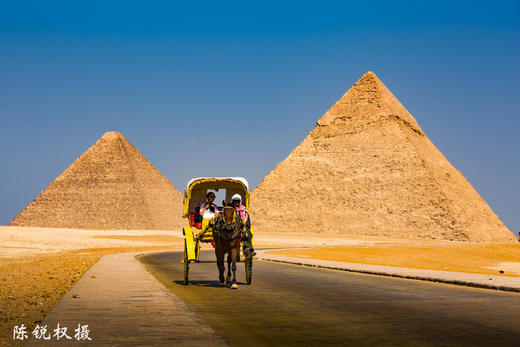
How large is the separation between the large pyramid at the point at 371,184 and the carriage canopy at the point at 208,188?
89068mm

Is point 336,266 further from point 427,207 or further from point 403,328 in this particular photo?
point 427,207

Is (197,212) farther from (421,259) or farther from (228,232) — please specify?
(421,259)

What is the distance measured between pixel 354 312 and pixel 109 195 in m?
151

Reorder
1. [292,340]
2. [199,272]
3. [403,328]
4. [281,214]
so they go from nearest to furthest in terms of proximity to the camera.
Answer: [292,340], [403,328], [199,272], [281,214]

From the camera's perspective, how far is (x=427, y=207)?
10825 centimetres

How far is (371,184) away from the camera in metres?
114

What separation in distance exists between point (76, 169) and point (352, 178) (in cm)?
8108

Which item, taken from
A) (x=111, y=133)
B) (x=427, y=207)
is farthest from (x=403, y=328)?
(x=111, y=133)

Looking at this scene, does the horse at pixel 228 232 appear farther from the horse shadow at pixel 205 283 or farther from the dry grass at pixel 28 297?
the dry grass at pixel 28 297

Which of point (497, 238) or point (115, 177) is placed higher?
point (115, 177)

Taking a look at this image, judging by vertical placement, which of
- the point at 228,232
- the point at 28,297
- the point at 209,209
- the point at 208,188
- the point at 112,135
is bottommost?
the point at 28,297

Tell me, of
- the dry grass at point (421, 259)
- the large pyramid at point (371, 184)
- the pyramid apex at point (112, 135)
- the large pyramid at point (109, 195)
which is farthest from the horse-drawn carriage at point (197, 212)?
the pyramid apex at point (112, 135)

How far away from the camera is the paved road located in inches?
287

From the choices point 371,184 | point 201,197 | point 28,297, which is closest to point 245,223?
point 201,197
